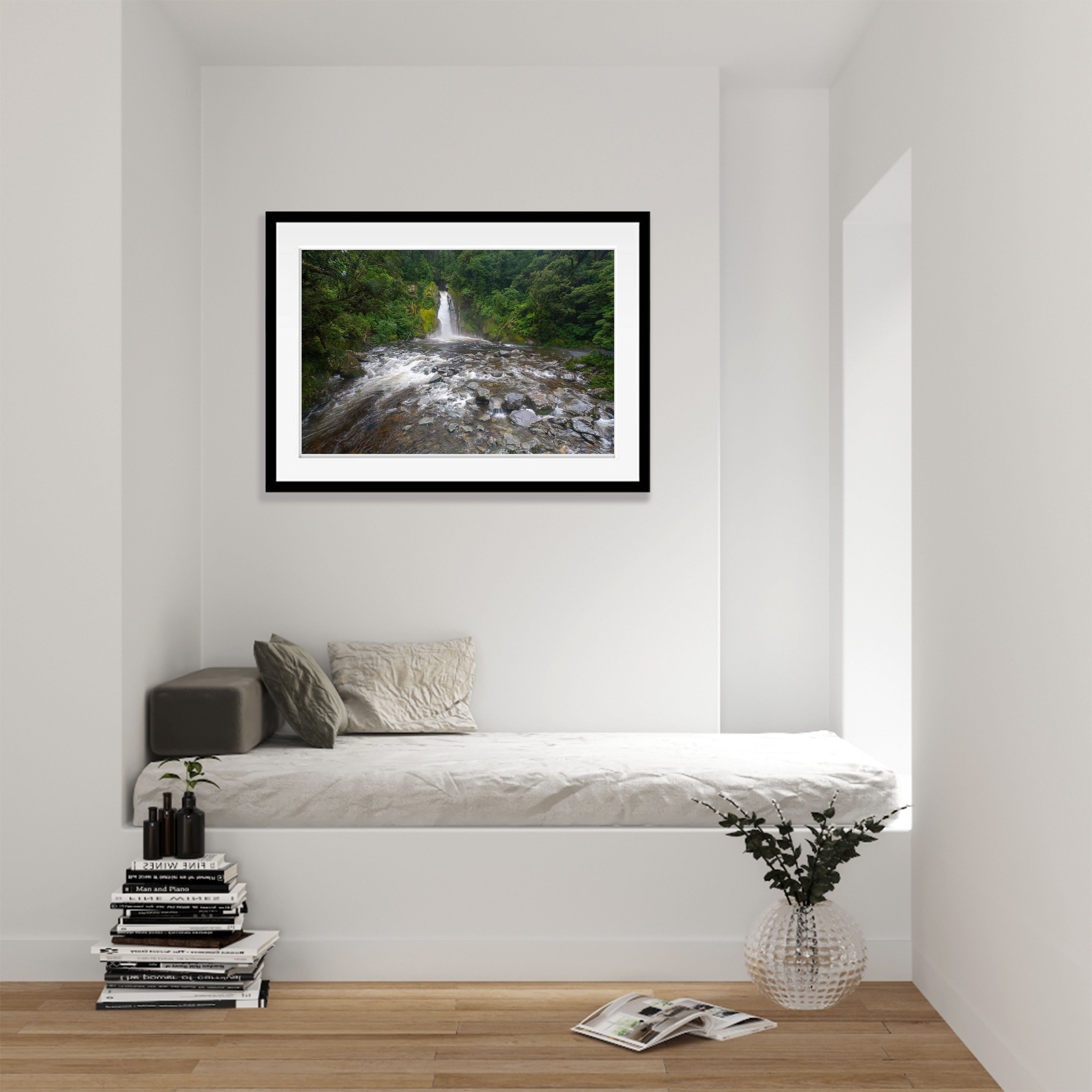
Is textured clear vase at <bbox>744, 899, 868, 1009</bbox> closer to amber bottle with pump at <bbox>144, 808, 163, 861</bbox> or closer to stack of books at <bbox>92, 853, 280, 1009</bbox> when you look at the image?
stack of books at <bbox>92, 853, 280, 1009</bbox>

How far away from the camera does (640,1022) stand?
8.43ft

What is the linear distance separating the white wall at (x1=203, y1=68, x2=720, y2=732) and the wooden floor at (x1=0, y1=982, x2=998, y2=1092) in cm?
110

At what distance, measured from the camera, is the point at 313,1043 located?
250 centimetres

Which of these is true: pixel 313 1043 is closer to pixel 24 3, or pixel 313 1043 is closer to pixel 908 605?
pixel 908 605

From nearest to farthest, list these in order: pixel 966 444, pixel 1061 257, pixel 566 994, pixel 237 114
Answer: pixel 1061 257 < pixel 966 444 < pixel 566 994 < pixel 237 114

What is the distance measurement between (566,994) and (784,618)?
1609 mm

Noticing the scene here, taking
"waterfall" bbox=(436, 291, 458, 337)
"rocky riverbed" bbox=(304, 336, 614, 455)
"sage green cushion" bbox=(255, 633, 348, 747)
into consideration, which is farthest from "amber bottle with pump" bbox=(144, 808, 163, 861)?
"waterfall" bbox=(436, 291, 458, 337)

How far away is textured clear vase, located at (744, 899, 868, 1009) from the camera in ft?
8.28

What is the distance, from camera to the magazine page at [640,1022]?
2480mm

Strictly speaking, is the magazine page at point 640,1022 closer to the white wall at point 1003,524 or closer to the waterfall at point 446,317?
the white wall at point 1003,524

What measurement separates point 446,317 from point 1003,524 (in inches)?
82.1

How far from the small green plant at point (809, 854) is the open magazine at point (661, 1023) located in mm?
310

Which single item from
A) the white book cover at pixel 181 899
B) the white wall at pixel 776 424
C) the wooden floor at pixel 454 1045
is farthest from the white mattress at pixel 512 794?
the white wall at pixel 776 424

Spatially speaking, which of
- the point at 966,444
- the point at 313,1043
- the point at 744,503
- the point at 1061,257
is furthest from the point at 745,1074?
the point at 744,503
